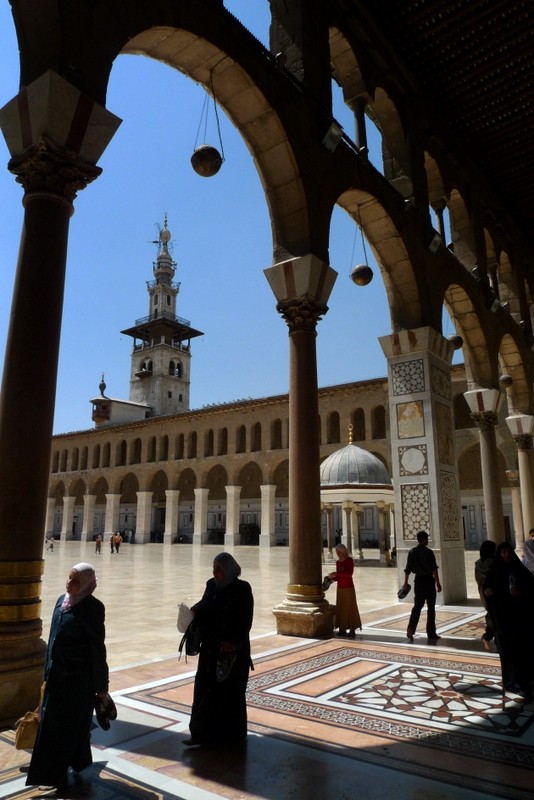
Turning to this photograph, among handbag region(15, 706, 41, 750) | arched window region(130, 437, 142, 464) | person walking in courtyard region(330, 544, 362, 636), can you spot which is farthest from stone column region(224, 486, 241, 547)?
handbag region(15, 706, 41, 750)

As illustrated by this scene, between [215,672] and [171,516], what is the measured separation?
35005 mm

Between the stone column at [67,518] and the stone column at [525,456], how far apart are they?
35.6 m

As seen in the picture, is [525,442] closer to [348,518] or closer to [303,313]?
[348,518]

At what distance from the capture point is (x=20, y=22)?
423cm

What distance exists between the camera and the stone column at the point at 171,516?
37.2 meters

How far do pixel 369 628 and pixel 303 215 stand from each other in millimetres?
4988

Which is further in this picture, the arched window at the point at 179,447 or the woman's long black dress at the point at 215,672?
the arched window at the point at 179,447

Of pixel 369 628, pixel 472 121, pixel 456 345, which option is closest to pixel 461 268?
pixel 456 345

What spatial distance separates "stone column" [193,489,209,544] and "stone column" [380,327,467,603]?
27.1 meters

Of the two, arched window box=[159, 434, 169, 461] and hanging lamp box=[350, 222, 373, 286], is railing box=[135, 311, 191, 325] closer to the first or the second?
arched window box=[159, 434, 169, 461]

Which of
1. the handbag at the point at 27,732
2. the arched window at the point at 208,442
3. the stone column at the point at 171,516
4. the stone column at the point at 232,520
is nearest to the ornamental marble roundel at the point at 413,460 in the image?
the handbag at the point at 27,732

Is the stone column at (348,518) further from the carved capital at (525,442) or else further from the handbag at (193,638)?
the handbag at (193,638)

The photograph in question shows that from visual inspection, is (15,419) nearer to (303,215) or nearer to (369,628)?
(303,215)

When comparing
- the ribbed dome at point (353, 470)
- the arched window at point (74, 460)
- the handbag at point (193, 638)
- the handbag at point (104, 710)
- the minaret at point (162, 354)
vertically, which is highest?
the minaret at point (162, 354)
